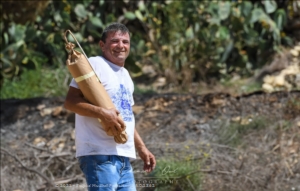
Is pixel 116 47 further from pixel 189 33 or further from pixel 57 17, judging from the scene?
pixel 57 17

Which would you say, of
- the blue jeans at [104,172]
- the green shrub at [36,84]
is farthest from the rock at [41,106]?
the blue jeans at [104,172]

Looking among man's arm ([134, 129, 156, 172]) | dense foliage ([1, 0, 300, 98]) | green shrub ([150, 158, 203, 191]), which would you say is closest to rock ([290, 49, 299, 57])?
dense foliage ([1, 0, 300, 98])

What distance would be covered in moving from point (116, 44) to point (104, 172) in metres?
0.75

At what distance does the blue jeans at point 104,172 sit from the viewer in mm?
3651

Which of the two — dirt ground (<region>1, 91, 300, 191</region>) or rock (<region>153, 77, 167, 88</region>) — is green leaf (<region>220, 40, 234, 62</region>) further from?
dirt ground (<region>1, 91, 300, 191</region>)

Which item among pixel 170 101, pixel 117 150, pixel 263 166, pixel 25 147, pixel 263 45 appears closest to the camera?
pixel 117 150

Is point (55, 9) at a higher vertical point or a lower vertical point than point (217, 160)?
higher

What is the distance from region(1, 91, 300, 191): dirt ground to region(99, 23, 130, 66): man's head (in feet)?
5.19

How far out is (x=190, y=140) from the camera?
6988mm

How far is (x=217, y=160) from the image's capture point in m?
6.20

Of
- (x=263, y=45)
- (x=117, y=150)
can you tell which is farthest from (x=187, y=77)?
(x=117, y=150)

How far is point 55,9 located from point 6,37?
1411mm

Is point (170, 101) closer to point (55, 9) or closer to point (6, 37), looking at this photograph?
point (6, 37)

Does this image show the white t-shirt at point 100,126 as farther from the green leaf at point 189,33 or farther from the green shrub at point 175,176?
the green leaf at point 189,33
